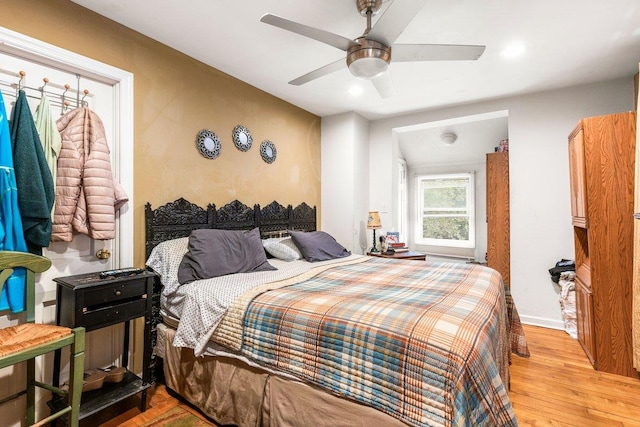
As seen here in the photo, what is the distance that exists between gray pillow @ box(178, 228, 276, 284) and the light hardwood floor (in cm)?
85

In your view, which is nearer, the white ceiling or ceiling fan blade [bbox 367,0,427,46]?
ceiling fan blade [bbox 367,0,427,46]

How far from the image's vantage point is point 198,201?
109 inches

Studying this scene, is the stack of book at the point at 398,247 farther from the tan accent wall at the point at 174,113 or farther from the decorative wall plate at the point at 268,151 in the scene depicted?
the decorative wall plate at the point at 268,151

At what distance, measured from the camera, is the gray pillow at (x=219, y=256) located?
2176 millimetres

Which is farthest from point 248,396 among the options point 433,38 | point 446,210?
point 446,210

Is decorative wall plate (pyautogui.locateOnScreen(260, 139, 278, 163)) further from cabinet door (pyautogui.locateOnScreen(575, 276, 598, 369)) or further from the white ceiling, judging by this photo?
cabinet door (pyautogui.locateOnScreen(575, 276, 598, 369))

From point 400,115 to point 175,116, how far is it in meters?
2.95

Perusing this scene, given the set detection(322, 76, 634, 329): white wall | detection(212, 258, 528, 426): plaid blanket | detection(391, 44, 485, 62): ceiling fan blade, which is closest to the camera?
detection(212, 258, 528, 426): plaid blanket

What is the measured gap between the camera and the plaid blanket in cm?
114

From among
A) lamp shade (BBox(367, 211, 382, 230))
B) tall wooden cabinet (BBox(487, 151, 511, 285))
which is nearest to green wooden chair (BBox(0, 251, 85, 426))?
lamp shade (BBox(367, 211, 382, 230))

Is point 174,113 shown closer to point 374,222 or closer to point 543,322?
point 374,222

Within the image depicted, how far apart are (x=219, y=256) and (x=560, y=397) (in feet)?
8.26

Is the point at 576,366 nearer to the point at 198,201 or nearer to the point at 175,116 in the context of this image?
the point at 198,201

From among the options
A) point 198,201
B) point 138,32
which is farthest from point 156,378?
point 138,32
